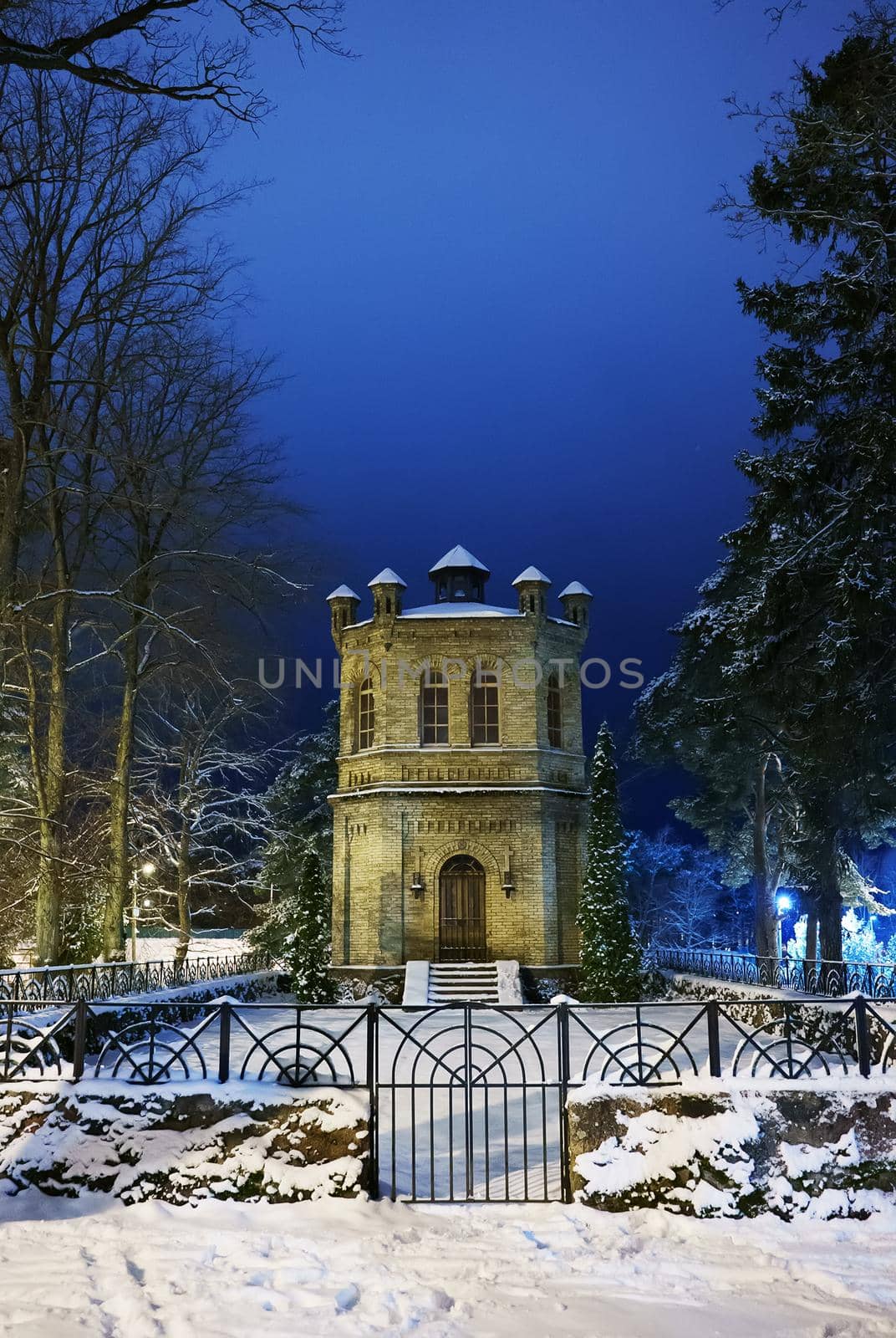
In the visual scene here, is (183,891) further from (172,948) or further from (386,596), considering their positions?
(172,948)

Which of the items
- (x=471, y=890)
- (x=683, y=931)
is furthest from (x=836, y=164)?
(x=683, y=931)

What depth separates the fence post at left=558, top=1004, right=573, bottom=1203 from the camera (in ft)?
23.0

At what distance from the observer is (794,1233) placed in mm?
6398

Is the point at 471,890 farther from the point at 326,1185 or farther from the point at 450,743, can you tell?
the point at 326,1185

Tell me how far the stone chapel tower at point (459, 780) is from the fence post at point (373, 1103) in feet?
52.1

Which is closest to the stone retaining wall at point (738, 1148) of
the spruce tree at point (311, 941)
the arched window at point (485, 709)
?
the spruce tree at point (311, 941)

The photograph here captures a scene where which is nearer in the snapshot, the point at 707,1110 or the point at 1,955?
the point at 707,1110

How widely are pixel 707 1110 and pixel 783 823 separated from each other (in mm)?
22593

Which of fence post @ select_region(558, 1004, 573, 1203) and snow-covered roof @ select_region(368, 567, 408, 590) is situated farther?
snow-covered roof @ select_region(368, 567, 408, 590)

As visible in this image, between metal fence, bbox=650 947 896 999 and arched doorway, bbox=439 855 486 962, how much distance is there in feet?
16.6

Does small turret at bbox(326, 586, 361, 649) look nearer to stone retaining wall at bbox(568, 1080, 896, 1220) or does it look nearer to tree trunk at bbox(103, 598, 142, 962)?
tree trunk at bbox(103, 598, 142, 962)

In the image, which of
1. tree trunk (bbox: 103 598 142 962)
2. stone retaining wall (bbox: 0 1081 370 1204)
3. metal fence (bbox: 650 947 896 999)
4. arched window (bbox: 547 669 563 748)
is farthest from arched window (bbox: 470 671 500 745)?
stone retaining wall (bbox: 0 1081 370 1204)

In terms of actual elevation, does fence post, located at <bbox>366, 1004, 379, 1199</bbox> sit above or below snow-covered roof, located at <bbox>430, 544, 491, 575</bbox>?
below

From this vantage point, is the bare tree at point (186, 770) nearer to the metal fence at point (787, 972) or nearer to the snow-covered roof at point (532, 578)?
the snow-covered roof at point (532, 578)
